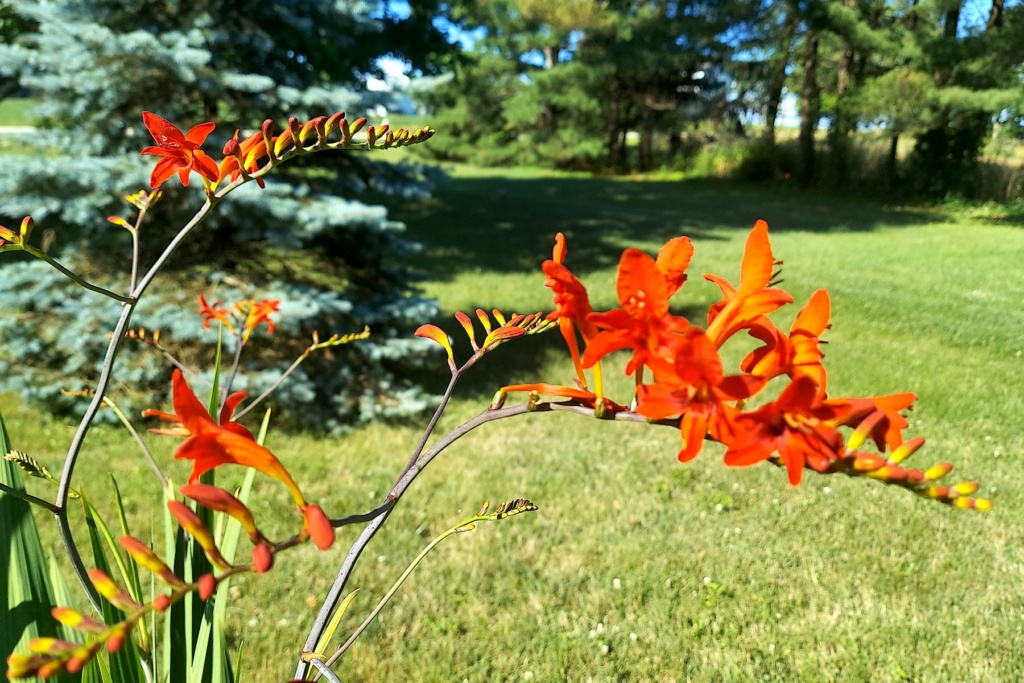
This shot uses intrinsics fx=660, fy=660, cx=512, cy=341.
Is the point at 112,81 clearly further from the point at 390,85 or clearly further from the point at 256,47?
the point at 390,85

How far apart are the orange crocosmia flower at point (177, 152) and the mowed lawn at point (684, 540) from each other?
1.88 meters

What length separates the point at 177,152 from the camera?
2.89 ft

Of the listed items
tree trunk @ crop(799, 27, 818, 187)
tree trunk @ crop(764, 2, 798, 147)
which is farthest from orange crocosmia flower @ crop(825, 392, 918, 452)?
tree trunk @ crop(799, 27, 818, 187)

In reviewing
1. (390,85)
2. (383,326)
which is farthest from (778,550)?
(390,85)

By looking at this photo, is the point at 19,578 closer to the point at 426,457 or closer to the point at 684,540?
the point at 426,457

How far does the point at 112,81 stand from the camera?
3197 millimetres

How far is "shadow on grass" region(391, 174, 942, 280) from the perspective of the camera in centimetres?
880

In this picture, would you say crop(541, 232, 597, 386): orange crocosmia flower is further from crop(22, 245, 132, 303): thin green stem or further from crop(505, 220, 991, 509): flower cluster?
crop(22, 245, 132, 303): thin green stem

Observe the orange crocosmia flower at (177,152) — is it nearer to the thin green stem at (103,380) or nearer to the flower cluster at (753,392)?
the thin green stem at (103,380)

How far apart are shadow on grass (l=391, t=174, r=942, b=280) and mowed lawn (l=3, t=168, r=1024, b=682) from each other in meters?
3.19

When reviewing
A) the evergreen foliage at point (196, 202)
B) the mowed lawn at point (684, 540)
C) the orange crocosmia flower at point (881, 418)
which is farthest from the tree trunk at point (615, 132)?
the orange crocosmia flower at point (881, 418)

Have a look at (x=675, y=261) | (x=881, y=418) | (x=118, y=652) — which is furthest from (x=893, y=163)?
(x=118, y=652)

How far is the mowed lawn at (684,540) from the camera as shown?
2322 mm

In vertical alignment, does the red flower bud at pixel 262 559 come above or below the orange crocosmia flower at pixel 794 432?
below
